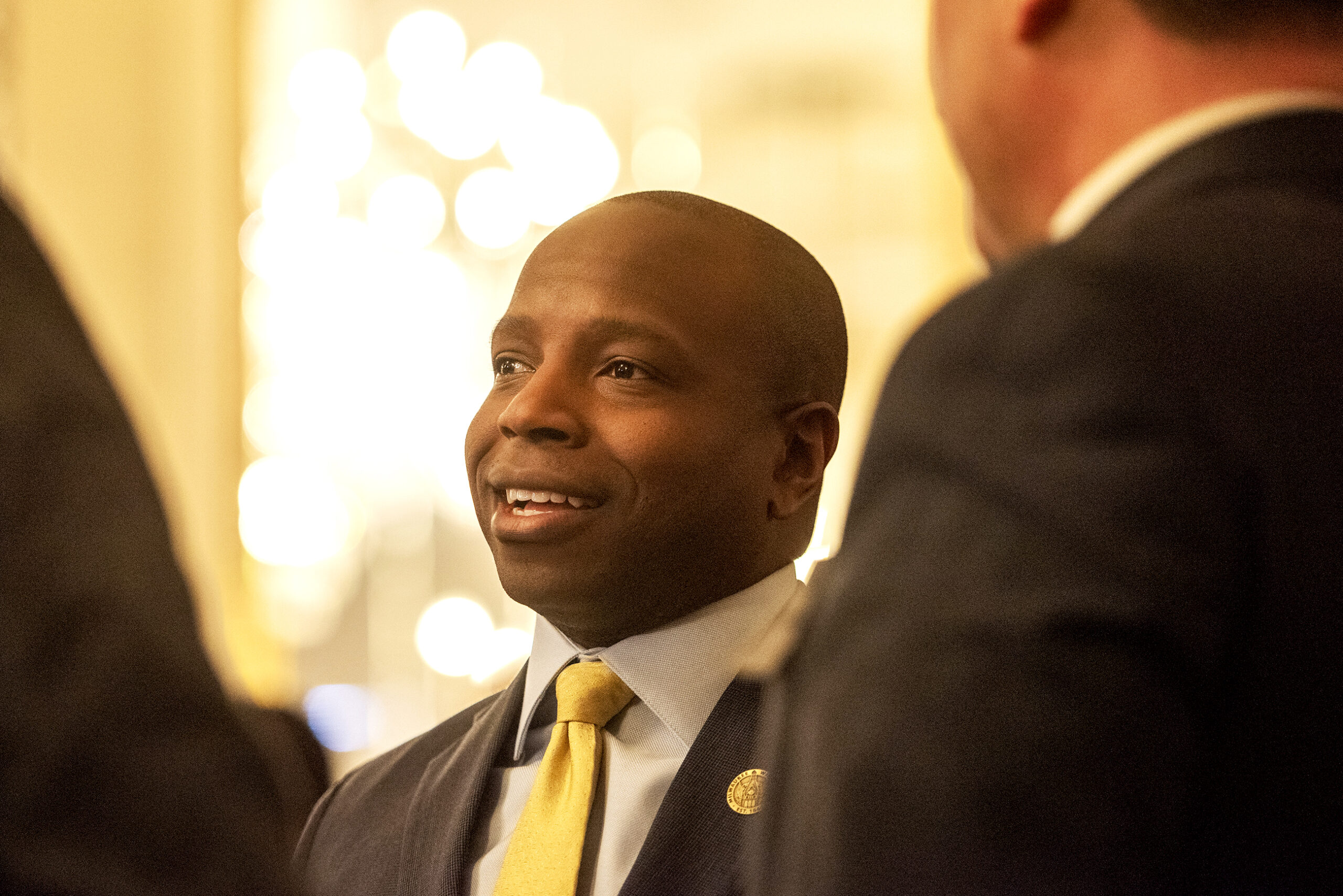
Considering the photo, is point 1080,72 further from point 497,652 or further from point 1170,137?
point 497,652

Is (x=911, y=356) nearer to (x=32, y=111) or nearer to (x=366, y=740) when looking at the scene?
(x=32, y=111)

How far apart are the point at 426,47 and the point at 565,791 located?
327 centimetres

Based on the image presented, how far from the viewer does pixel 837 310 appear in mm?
975

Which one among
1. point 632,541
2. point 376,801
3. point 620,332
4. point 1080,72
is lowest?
point 376,801

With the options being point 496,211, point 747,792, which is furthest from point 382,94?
point 747,792

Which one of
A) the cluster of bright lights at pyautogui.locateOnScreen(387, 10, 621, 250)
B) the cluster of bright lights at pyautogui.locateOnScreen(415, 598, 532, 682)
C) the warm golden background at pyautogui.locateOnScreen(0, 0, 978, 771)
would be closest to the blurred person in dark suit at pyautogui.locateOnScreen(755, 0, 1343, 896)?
the warm golden background at pyautogui.locateOnScreen(0, 0, 978, 771)

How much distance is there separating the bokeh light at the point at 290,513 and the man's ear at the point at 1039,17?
10.5 ft

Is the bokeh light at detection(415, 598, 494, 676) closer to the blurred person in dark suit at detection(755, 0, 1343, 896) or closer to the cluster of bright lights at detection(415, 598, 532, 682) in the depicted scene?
the cluster of bright lights at detection(415, 598, 532, 682)

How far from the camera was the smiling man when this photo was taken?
84 cm

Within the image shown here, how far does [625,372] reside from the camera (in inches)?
34.8

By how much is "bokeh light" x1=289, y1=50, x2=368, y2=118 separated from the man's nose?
3110mm

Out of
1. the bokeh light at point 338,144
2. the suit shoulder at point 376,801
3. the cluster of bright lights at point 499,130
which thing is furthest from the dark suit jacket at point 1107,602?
the bokeh light at point 338,144

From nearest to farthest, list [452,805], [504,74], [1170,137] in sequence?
1. [1170,137]
2. [452,805]
3. [504,74]

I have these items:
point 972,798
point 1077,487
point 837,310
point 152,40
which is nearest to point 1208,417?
point 1077,487
